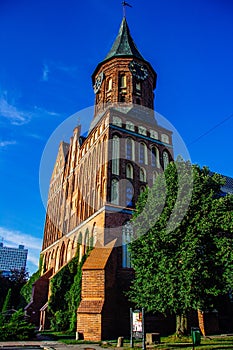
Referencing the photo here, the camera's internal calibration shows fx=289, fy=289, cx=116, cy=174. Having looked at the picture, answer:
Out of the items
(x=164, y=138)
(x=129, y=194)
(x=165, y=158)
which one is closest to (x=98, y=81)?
(x=164, y=138)

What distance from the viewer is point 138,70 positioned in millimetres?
31469

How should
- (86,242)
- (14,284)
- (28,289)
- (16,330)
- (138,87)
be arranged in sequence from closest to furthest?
(16,330), (86,242), (138,87), (28,289), (14,284)

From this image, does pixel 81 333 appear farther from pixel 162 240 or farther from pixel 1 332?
pixel 162 240

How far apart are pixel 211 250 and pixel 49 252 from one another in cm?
2289

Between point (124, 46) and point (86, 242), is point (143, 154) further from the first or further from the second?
point (124, 46)

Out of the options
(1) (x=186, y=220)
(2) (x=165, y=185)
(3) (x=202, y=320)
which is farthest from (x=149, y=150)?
(3) (x=202, y=320)

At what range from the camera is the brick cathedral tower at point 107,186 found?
57.2 feet

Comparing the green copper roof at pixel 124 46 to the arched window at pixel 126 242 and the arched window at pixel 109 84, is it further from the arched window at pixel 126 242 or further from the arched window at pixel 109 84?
the arched window at pixel 126 242

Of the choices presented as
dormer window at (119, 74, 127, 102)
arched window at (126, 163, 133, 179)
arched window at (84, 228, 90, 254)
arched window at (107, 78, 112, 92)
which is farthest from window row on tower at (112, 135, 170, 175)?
arched window at (107, 78, 112, 92)

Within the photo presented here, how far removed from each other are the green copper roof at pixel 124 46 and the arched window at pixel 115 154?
12279 millimetres

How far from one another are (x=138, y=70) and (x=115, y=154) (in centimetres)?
1203

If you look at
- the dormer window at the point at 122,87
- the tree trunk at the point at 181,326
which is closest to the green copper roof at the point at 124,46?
the dormer window at the point at 122,87

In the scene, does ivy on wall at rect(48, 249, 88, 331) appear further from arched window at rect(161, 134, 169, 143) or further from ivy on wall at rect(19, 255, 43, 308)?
arched window at rect(161, 134, 169, 143)

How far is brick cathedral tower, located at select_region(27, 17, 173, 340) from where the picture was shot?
17422mm
